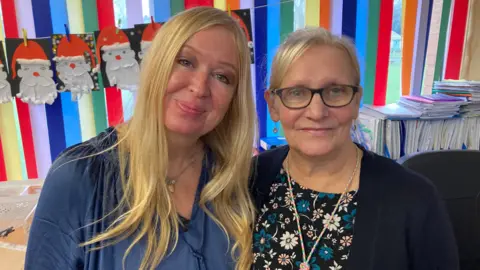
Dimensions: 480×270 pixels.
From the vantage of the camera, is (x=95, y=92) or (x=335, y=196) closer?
(x=335, y=196)

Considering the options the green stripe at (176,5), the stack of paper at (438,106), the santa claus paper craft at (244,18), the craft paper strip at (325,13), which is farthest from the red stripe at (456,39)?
the green stripe at (176,5)

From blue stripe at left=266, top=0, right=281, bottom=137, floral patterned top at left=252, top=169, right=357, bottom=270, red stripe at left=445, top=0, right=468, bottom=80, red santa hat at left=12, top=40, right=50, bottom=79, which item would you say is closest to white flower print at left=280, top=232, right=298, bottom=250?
floral patterned top at left=252, top=169, right=357, bottom=270

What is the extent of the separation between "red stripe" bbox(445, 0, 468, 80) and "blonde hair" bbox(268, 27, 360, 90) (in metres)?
1.76

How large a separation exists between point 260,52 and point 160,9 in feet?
2.15

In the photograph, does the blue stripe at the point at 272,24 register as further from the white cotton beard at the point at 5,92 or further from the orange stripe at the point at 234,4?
the white cotton beard at the point at 5,92

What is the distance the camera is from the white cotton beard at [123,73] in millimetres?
2297

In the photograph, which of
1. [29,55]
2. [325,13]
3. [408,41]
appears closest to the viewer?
[29,55]

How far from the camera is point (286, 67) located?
1.15 meters

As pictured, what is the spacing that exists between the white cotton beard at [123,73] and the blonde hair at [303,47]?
1335 millimetres

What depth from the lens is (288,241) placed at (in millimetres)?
1140

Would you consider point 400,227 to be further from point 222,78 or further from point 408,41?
point 408,41

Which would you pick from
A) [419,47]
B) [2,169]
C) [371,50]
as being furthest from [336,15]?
[2,169]

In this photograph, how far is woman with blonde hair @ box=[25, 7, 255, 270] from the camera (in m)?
1.04

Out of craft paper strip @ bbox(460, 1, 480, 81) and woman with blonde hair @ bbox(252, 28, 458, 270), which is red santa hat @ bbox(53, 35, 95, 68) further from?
craft paper strip @ bbox(460, 1, 480, 81)
